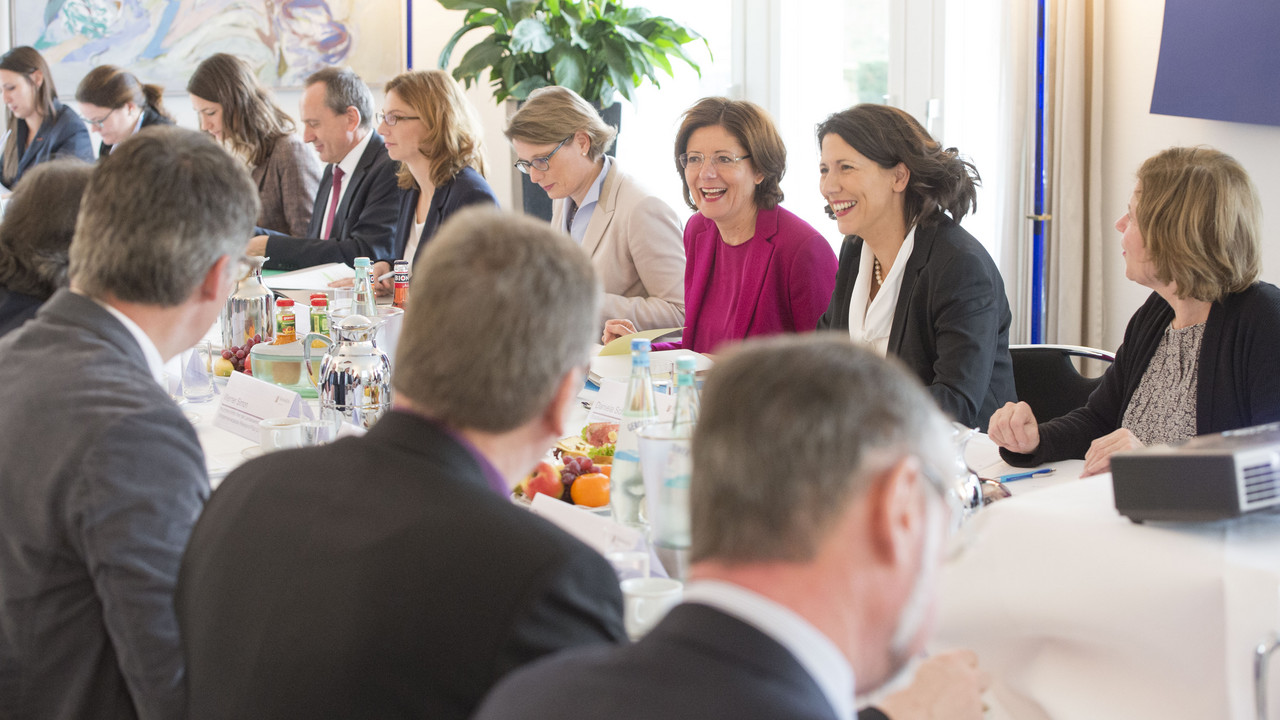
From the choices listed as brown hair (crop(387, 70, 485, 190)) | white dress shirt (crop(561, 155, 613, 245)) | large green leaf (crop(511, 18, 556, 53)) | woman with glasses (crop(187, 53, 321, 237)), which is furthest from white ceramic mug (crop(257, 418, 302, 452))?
large green leaf (crop(511, 18, 556, 53))

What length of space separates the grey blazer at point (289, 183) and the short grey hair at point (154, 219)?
3669mm

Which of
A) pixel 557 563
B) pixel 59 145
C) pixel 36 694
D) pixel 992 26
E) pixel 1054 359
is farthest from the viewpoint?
pixel 59 145

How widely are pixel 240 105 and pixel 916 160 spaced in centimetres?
341

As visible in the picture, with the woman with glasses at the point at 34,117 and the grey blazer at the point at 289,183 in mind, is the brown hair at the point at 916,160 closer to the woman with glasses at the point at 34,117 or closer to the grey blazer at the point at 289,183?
the grey blazer at the point at 289,183

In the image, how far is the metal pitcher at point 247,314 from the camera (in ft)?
9.41

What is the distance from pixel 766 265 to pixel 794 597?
2367 millimetres

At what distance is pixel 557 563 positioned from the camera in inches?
32.9

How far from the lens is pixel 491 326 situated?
938mm

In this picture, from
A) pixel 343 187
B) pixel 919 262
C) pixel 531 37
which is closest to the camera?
pixel 919 262

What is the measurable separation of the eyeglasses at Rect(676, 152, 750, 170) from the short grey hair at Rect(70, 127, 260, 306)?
71.7 inches

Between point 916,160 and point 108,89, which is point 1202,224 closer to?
point 916,160

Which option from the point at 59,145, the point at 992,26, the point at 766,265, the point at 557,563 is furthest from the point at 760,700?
the point at 59,145

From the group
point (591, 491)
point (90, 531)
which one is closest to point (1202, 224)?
point (591, 491)

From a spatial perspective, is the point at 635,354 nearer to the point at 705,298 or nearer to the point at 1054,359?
the point at 1054,359
